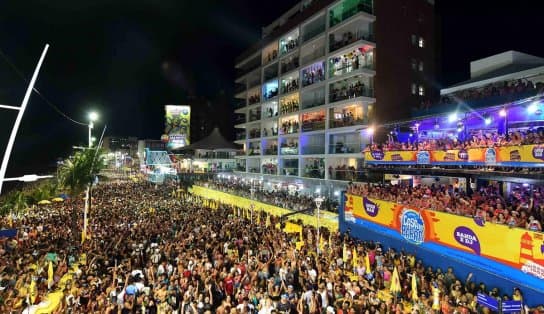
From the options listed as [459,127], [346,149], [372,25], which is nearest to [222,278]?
[459,127]

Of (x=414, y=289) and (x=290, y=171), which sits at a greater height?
(x=290, y=171)

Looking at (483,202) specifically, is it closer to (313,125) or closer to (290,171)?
(313,125)

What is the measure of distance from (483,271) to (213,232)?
40.0 ft

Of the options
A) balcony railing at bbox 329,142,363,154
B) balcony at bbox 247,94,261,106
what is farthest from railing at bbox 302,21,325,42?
balcony at bbox 247,94,261,106

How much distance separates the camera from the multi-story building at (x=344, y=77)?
103 feet

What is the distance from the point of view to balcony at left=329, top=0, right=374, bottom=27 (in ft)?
102

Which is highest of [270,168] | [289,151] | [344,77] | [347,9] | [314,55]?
[347,9]

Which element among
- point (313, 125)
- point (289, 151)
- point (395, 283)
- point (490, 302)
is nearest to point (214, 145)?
point (289, 151)

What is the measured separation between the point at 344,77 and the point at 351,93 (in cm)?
174

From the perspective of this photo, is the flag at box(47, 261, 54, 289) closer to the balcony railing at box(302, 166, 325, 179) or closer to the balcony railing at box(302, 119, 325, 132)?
the balcony railing at box(302, 166, 325, 179)

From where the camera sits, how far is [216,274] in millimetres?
12922

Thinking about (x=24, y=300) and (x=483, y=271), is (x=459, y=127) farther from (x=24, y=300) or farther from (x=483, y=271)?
(x=24, y=300)

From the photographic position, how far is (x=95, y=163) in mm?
26188

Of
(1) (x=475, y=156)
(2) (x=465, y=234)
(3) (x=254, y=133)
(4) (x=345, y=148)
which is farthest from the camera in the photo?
(3) (x=254, y=133)
